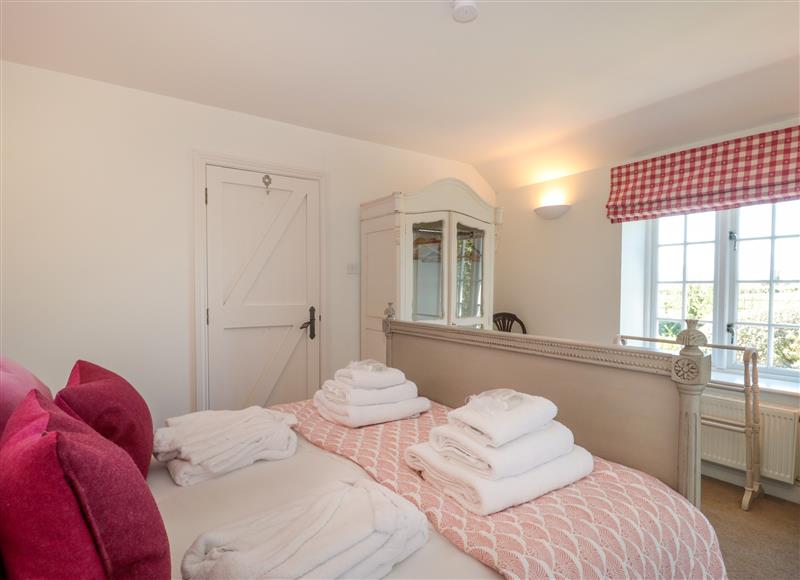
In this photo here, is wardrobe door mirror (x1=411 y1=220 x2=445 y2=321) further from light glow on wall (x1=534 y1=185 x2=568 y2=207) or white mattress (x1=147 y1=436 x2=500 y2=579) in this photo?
white mattress (x1=147 y1=436 x2=500 y2=579)

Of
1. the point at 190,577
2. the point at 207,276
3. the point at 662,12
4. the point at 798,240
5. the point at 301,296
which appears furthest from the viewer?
the point at 301,296

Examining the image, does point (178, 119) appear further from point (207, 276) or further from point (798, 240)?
point (798, 240)

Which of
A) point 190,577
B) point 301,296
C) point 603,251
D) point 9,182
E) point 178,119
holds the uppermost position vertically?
point 178,119

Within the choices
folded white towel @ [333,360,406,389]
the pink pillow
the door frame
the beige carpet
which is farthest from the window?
the pink pillow

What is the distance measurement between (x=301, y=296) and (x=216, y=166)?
3.44ft

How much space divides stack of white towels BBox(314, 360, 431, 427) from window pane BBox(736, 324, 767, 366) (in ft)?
7.65

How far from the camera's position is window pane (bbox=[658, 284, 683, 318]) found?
3078 millimetres

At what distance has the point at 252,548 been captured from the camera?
2.56ft

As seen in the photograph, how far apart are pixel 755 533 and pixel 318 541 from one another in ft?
7.95

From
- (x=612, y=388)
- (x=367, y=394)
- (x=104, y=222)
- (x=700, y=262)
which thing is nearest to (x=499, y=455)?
(x=612, y=388)

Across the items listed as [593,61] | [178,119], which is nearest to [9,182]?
[178,119]

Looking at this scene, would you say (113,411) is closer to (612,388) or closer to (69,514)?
(69,514)

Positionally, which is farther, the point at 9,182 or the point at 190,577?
the point at 9,182

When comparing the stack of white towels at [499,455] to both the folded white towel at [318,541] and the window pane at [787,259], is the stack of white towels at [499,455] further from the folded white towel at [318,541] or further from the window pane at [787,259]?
the window pane at [787,259]
